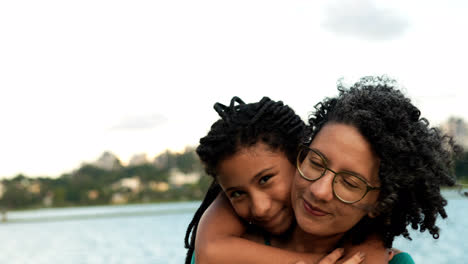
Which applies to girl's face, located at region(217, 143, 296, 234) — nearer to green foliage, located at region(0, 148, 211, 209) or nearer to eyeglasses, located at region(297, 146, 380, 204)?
eyeglasses, located at region(297, 146, 380, 204)

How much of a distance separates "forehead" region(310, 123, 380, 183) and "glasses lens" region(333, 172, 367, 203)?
0.03m

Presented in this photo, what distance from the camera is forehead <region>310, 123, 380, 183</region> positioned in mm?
2262

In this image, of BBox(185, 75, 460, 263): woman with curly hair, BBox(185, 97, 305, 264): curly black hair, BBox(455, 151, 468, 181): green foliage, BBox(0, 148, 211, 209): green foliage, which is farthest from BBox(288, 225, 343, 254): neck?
BBox(0, 148, 211, 209): green foliage

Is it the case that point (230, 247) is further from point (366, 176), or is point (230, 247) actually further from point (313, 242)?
point (366, 176)

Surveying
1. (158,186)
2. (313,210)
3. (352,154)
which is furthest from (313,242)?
(158,186)

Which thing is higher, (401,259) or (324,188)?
(324,188)

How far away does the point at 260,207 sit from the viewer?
262cm

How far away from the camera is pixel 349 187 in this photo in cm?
228

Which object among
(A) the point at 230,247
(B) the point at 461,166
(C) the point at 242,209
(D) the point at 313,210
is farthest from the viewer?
(B) the point at 461,166

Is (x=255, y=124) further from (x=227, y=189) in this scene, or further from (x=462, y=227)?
(x=462, y=227)

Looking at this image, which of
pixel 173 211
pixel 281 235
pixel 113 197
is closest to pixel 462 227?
pixel 281 235

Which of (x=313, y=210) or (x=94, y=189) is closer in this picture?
(x=313, y=210)

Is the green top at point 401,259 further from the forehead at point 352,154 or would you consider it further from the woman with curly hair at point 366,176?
the forehead at point 352,154

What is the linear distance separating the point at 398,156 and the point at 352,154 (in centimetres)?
18
